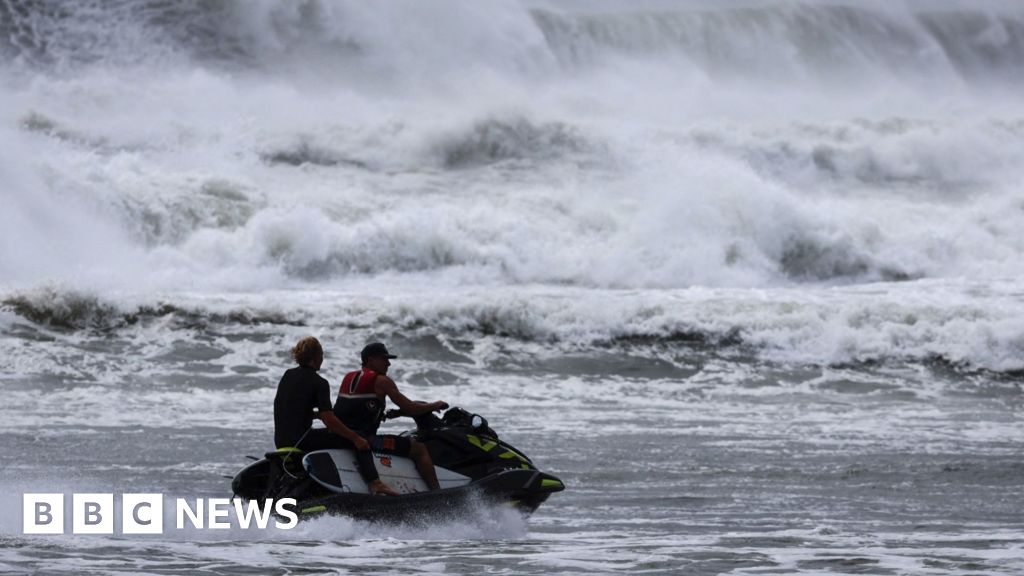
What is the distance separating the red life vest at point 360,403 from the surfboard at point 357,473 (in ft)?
0.57

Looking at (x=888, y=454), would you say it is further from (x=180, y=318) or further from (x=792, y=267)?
(x=792, y=267)

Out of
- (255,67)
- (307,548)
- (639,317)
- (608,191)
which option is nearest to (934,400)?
(639,317)

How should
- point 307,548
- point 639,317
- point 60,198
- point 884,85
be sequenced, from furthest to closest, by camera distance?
1. point 884,85
2. point 60,198
3. point 639,317
4. point 307,548

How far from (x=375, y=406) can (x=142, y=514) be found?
5.31 feet

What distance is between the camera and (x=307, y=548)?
795cm

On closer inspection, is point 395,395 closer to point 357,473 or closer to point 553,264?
point 357,473

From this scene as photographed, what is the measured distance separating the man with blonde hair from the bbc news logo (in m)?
0.36

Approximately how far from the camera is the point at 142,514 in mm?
8797

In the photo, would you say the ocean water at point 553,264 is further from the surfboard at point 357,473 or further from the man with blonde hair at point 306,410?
the man with blonde hair at point 306,410

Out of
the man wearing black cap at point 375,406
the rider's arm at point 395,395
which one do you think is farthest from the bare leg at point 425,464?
the rider's arm at point 395,395

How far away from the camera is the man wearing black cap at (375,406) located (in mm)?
8406

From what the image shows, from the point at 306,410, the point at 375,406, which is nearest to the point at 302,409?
the point at 306,410

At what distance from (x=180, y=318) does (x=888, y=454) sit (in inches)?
361

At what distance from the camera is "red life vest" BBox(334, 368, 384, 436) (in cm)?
842
